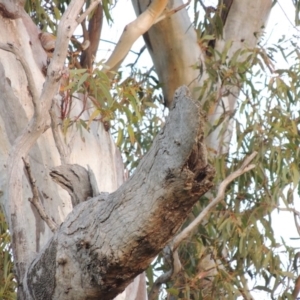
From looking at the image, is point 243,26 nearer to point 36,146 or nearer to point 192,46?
point 192,46

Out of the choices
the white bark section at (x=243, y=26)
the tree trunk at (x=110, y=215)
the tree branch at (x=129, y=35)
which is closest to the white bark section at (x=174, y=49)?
the white bark section at (x=243, y=26)

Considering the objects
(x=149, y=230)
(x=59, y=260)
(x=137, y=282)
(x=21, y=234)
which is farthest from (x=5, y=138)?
(x=149, y=230)

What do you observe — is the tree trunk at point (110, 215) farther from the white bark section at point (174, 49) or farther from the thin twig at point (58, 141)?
the white bark section at point (174, 49)

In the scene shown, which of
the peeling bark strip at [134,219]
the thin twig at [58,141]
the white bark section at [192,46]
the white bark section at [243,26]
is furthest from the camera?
the white bark section at [243,26]

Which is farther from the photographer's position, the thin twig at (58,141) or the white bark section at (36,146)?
the white bark section at (36,146)

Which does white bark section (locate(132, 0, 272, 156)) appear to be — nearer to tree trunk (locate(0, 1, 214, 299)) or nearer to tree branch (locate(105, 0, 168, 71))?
tree branch (locate(105, 0, 168, 71))

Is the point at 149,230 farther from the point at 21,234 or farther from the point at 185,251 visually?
the point at 185,251

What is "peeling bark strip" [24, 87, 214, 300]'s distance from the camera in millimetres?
1114

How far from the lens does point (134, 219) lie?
1199 millimetres

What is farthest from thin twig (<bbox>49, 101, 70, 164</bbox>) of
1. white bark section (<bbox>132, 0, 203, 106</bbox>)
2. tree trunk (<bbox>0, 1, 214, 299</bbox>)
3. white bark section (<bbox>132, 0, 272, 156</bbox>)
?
white bark section (<bbox>132, 0, 203, 106</bbox>)

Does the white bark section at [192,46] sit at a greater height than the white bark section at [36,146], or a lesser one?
greater

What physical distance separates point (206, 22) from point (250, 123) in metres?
0.68

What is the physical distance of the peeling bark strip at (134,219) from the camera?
111 cm

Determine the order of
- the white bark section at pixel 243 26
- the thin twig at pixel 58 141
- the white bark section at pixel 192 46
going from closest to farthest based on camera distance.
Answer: the thin twig at pixel 58 141 < the white bark section at pixel 192 46 < the white bark section at pixel 243 26
